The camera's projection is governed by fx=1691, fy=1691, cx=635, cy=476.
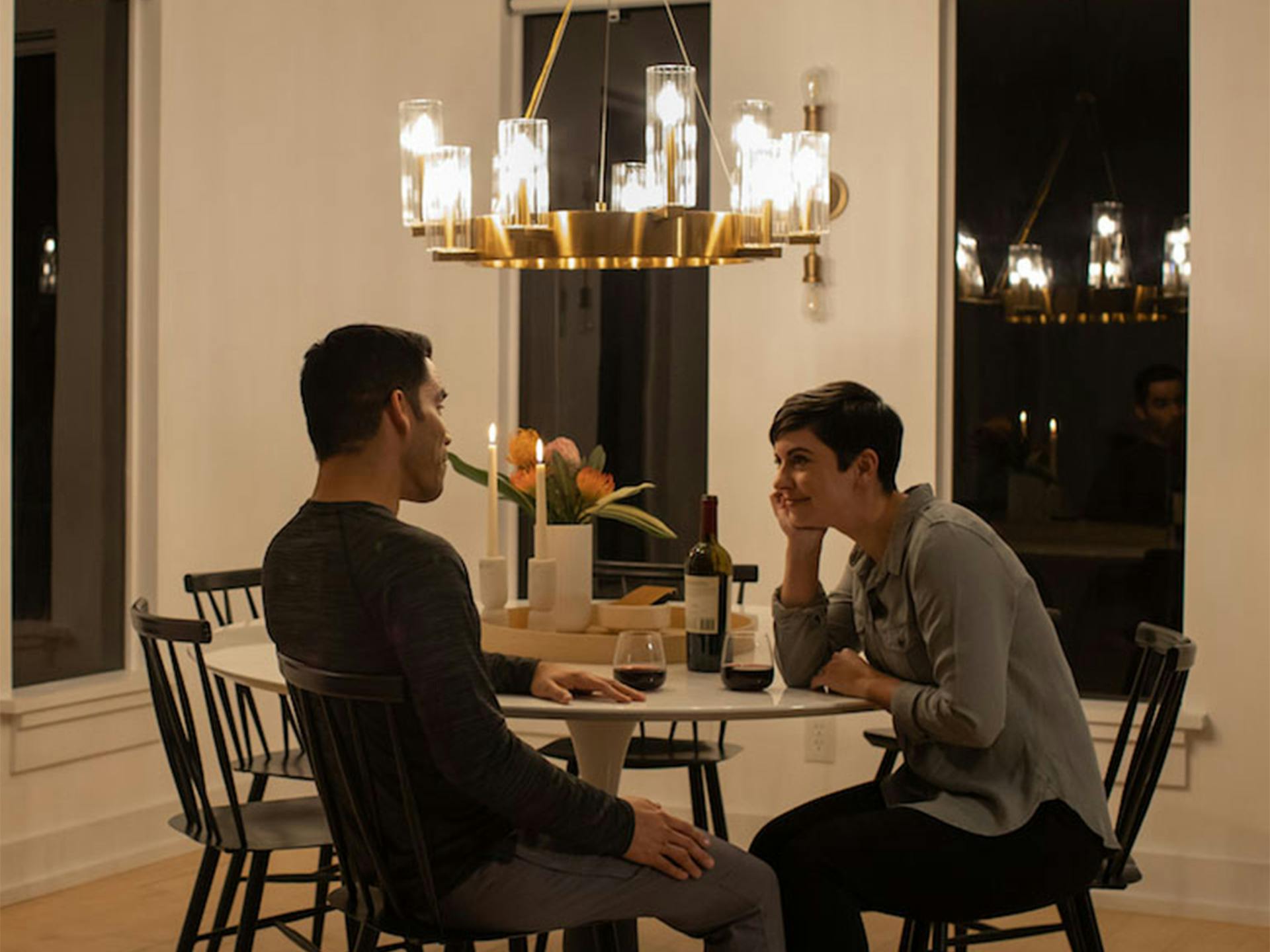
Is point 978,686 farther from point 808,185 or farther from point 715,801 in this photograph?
point 715,801

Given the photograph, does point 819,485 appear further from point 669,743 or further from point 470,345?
point 470,345

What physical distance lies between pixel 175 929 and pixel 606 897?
7.10ft

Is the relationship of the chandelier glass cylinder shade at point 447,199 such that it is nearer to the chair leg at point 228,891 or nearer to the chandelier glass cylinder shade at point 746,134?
the chandelier glass cylinder shade at point 746,134

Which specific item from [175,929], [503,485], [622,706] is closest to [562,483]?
[503,485]

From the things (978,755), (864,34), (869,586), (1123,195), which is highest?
(864,34)

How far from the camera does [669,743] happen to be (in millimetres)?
3836

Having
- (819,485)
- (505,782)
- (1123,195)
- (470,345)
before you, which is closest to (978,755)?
(819,485)

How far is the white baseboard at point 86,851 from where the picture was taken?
4.30 m

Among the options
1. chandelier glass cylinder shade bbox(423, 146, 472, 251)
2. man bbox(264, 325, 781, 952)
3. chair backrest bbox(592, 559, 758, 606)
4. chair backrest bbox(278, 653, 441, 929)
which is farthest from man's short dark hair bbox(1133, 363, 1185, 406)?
chair backrest bbox(278, 653, 441, 929)

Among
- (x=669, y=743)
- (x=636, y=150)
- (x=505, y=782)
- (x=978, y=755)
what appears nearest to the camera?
(x=505, y=782)

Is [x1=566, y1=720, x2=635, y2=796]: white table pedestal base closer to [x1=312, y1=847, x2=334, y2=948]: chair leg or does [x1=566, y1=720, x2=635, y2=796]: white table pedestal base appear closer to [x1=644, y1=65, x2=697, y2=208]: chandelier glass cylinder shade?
[x1=312, y1=847, x2=334, y2=948]: chair leg

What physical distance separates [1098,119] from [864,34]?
662 mm

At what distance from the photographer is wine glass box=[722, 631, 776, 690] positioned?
2.71 m

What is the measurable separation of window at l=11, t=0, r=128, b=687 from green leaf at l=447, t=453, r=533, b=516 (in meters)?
1.77
